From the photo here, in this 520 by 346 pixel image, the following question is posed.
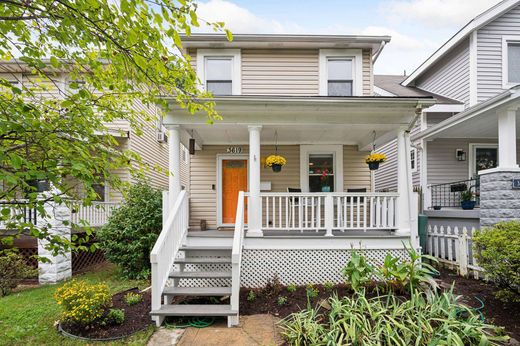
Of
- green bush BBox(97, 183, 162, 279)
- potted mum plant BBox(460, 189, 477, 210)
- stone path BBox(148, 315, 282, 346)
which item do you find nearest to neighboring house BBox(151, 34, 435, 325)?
stone path BBox(148, 315, 282, 346)

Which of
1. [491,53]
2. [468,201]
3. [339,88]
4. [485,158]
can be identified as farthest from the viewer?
[485,158]

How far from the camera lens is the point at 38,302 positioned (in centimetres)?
488

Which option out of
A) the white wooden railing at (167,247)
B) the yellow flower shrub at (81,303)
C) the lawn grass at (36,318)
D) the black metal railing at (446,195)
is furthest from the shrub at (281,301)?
the black metal railing at (446,195)

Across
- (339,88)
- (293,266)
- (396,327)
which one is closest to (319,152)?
(339,88)

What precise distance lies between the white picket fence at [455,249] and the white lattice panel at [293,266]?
1.84 metres

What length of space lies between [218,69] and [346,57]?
12.2 feet

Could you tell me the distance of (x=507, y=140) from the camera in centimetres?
559

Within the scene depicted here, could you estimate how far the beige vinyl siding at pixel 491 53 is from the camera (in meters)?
8.37

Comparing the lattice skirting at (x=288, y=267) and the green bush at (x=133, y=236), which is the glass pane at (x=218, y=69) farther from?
the lattice skirting at (x=288, y=267)

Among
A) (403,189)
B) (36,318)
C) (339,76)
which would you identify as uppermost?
(339,76)

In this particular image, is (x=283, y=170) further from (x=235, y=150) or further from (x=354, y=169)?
(x=354, y=169)

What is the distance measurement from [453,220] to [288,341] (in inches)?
230

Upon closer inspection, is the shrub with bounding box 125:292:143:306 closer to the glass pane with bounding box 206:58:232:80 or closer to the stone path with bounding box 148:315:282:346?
the stone path with bounding box 148:315:282:346

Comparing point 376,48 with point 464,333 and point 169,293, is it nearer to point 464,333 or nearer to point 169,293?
point 464,333
